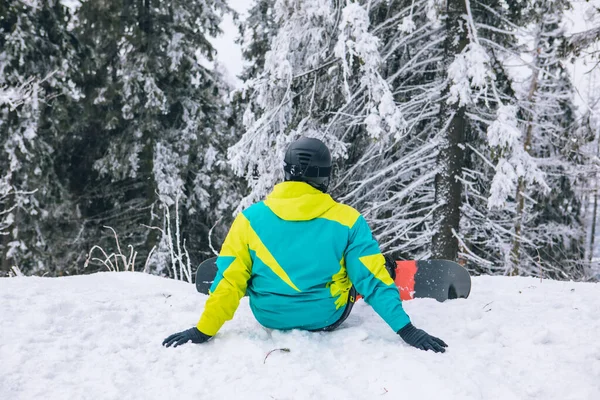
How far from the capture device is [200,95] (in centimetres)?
1162

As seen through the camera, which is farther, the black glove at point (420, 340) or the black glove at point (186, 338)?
the black glove at point (186, 338)

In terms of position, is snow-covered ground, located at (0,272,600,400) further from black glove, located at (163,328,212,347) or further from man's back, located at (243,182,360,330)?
man's back, located at (243,182,360,330)

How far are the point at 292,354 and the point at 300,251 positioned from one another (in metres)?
0.58

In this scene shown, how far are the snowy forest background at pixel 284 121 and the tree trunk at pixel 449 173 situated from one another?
0.02m

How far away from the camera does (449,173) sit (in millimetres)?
6723

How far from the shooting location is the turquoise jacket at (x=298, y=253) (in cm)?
256

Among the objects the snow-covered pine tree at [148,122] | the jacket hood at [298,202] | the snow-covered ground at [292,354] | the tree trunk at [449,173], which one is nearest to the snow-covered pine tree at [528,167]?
the tree trunk at [449,173]

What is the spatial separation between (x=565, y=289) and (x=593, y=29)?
437 centimetres

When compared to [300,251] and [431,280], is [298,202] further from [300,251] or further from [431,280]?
[431,280]

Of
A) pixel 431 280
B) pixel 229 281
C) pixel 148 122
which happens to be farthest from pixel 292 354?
pixel 148 122

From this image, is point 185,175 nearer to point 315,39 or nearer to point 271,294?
point 315,39

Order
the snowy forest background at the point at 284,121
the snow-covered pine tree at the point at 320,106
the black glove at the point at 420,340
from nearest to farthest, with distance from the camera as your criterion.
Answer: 1. the black glove at the point at 420,340
2. the snowy forest background at the point at 284,121
3. the snow-covered pine tree at the point at 320,106

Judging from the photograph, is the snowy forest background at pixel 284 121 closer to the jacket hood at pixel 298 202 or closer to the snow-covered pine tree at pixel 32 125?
the snow-covered pine tree at pixel 32 125

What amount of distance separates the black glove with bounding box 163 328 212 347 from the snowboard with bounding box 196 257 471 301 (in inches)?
48.0
